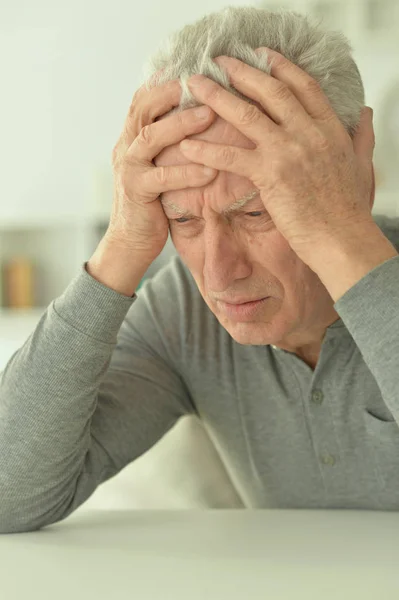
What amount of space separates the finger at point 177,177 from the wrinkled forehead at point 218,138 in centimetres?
2

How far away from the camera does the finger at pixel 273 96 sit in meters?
1.02

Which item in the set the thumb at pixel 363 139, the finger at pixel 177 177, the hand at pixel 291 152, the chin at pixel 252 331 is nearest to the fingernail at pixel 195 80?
the hand at pixel 291 152

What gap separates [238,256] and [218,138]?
0.54 ft

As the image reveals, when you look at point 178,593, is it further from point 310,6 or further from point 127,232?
point 310,6

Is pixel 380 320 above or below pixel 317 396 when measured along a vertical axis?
above

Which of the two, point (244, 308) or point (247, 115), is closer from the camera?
point (247, 115)

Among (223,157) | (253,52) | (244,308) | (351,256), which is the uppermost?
(253,52)

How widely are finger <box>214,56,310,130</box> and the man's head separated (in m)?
0.03

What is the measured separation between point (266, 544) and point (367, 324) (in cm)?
30

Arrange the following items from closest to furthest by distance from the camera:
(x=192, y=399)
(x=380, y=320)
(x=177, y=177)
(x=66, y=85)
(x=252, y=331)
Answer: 1. (x=380, y=320)
2. (x=177, y=177)
3. (x=252, y=331)
4. (x=192, y=399)
5. (x=66, y=85)

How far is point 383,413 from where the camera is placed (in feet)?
4.29

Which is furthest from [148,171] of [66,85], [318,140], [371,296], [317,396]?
[66,85]

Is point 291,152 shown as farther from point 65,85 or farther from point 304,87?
point 65,85

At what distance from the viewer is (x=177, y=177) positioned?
1079 mm
